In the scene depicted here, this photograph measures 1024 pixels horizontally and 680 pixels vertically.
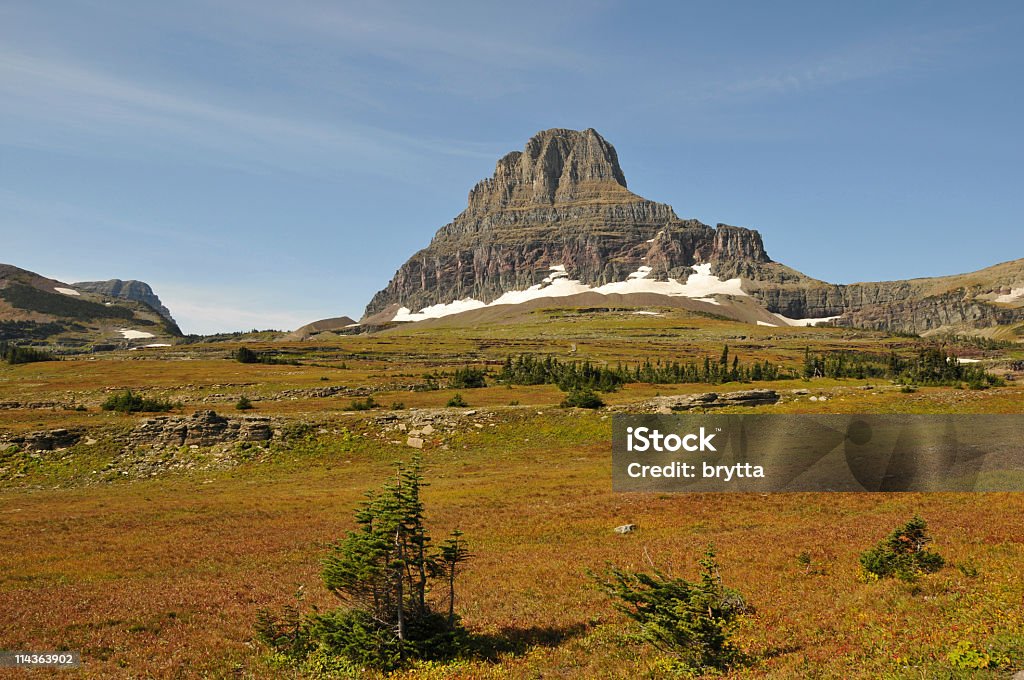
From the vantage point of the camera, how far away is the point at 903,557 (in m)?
18.1

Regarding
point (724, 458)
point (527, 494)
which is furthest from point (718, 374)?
point (527, 494)

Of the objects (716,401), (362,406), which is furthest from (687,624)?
(362,406)

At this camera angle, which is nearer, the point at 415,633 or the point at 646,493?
the point at 415,633

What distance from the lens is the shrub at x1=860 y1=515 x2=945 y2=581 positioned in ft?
58.5

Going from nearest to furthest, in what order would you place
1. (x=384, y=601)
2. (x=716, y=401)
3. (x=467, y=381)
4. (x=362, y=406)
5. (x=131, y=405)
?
(x=384, y=601)
(x=716, y=401)
(x=131, y=405)
(x=362, y=406)
(x=467, y=381)

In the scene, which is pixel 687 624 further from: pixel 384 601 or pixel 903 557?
pixel 903 557

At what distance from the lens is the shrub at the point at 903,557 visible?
17844mm

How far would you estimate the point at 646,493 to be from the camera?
35.9 meters

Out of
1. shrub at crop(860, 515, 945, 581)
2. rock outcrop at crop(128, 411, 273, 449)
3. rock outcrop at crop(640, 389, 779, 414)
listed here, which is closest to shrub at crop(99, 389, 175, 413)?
rock outcrop at crop(128, 411, 273, 449)

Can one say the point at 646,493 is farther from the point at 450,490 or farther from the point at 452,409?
the point at 452,409

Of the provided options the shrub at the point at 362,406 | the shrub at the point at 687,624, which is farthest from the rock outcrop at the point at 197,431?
the shrub at the point at 687,624

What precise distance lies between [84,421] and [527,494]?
4338cm

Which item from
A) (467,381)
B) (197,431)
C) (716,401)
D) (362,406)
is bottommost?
(197,431)

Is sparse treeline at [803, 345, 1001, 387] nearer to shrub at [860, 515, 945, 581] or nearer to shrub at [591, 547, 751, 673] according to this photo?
shrub at [860, 515, 945, 581]
